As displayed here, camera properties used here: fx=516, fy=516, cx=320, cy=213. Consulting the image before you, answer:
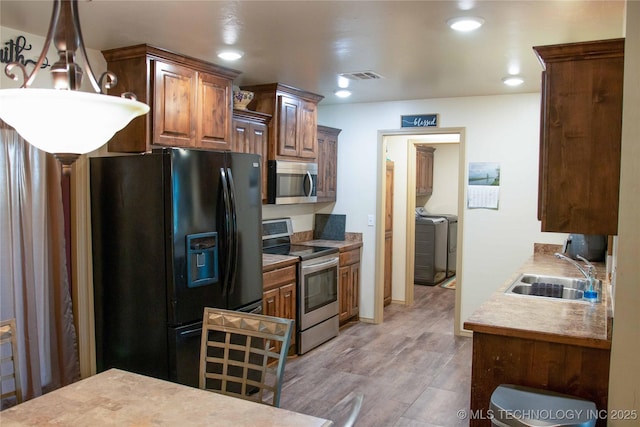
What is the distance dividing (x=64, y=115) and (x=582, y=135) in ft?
7.21

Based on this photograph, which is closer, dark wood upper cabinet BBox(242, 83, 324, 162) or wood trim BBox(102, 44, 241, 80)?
wood trim BBox(102, 44, 241, 80)

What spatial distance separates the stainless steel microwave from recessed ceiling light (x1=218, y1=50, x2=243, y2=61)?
120cm

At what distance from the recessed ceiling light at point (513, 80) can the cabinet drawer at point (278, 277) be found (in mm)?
2307

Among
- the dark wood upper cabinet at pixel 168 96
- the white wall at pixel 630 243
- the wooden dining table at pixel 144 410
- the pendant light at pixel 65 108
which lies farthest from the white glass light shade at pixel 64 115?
the dark wood upper cabinet at pixel 168 96

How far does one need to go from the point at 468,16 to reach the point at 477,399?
73.4 inches

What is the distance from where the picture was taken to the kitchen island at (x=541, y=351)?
2252 millimetres

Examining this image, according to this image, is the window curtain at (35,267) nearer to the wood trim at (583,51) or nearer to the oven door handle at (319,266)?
the oven door handle at (319,266)

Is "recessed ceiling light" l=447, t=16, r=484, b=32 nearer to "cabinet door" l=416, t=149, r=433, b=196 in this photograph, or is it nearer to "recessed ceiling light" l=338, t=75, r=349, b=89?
"recessed ceiling light" l=338, t=75, r=349, b=89

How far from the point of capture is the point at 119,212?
125 inches

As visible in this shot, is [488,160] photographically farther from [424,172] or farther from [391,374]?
[424,172]

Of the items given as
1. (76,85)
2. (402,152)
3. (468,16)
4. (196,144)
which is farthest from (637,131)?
(402,152)

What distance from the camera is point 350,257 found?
5.31 meters

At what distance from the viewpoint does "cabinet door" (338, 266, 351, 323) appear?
5172mm

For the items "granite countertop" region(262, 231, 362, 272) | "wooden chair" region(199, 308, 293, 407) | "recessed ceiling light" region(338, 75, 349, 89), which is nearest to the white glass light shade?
"wooden chair" region(199, 308, 293, 407)
